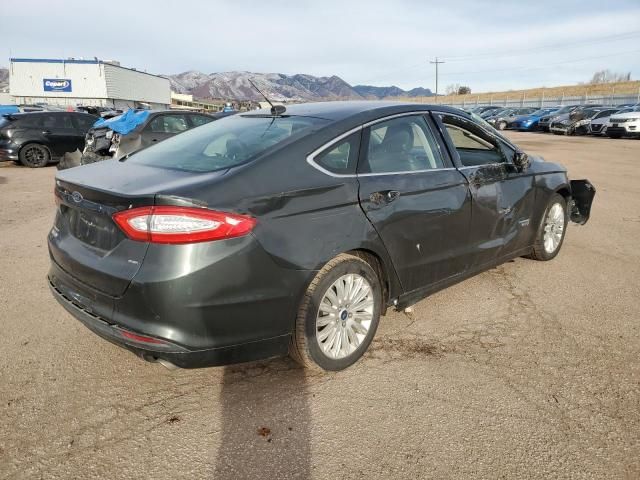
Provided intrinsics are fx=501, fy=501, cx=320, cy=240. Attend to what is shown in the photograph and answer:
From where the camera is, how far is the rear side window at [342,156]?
2.92 m

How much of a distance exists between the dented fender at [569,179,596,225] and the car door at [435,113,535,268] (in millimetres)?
1416

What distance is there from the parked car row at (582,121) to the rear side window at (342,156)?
25.6 m

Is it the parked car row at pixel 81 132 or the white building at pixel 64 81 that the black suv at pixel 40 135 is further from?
the white building at pixel 64 81

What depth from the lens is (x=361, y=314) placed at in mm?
3125

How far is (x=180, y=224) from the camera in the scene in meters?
2.36

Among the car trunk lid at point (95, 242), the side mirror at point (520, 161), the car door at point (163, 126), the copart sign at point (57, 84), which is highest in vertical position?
the copart sign at point (57, 84)

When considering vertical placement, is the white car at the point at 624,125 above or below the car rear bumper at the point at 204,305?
above

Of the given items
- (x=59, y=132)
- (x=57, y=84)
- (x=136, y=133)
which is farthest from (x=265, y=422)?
(x=57, y=84)

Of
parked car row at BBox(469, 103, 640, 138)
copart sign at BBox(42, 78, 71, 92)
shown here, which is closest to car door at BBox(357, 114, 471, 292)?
parked car row at BBox(469, 103, 640, 138)

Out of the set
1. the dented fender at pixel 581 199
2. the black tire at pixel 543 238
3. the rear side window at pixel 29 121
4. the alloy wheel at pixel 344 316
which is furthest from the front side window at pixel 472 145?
the rear side window at pixel 29 121

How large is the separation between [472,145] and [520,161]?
43cm

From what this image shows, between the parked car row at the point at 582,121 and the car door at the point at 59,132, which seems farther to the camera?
the parked car row at the point at 582,121

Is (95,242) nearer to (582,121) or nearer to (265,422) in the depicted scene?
(265,422)

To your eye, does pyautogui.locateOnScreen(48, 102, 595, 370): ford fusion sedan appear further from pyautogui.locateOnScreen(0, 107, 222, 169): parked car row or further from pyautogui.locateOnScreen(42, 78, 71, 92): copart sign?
pyautogui.locateOnScreen(42, 78, 71, 92): copart sign
